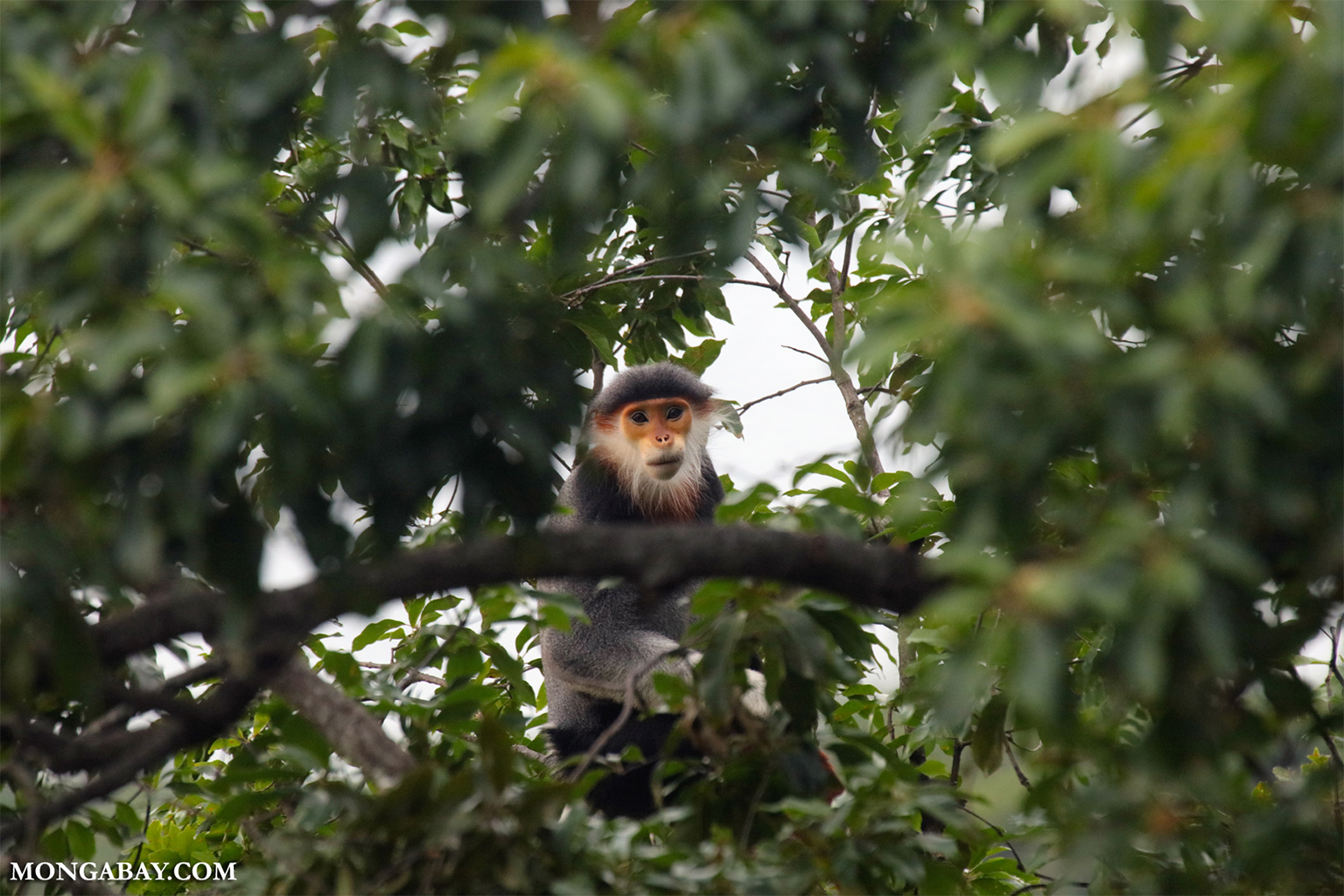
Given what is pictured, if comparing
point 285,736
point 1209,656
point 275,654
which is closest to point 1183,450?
point 1209,656

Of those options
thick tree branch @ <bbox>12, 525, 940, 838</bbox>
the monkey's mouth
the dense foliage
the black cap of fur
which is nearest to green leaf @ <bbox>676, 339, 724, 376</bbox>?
the black cap of fur

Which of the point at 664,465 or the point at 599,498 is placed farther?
the point at 599,498

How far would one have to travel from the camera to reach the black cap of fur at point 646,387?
17.3 feet

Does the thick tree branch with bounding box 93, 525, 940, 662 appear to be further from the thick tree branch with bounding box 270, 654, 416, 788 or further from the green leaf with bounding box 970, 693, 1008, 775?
the green leaf with bounding box 970, 693, 1008, 775

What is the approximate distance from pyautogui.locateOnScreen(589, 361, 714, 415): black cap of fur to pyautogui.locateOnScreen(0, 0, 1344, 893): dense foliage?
8.61 feet

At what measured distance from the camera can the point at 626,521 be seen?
5141 millimetres

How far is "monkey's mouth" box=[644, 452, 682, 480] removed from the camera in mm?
4859

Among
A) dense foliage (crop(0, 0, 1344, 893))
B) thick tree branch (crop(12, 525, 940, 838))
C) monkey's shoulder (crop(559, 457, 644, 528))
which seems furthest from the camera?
monkey's shoulder (crop(559, 457, 644, 528))

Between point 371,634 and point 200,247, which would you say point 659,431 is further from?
point 200,247

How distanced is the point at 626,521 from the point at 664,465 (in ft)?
1.30

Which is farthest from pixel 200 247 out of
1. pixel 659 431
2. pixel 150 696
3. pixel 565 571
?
pixel 659 431

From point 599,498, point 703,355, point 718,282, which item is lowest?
point 718,282

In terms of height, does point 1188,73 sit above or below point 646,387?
below

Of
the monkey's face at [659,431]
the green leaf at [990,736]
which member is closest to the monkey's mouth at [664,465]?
the monkey's face at [659,431]
